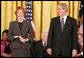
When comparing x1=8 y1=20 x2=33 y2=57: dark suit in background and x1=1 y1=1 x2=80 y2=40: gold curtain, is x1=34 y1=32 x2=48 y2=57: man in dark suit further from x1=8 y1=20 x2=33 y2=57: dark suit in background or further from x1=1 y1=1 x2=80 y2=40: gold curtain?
x1=1 y1=1 x2=80 y2=40: gold curtain

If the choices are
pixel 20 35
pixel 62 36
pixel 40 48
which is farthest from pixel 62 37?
pixel 40 48

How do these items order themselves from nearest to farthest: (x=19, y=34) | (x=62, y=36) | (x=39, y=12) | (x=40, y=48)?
(x=62, y=36), (x=19, y=34), (x=40, y=48), (x=39, y=12)

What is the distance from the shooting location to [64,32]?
3717mm

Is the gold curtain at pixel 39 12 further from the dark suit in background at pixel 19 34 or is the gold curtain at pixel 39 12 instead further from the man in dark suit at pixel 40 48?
the dark suit in background at pixel 19 34

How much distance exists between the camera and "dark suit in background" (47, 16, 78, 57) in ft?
12.1

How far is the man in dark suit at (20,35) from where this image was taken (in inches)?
150

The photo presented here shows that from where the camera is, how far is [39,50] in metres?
4.42

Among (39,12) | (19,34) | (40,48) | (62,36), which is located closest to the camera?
(62,36)

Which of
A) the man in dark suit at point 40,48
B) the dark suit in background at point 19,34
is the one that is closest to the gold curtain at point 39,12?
the man in dark suit at point 40,48

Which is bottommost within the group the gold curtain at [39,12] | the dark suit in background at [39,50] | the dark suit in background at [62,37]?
the dark suit in background at [39,50]

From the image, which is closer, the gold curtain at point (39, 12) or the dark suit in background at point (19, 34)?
the dark suit in background at point (19, 34)

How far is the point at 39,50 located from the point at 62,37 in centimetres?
82

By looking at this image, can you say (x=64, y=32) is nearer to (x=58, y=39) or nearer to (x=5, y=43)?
(x=58, y=39)

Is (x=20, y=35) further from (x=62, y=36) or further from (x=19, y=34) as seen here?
(x=62, y=36)
